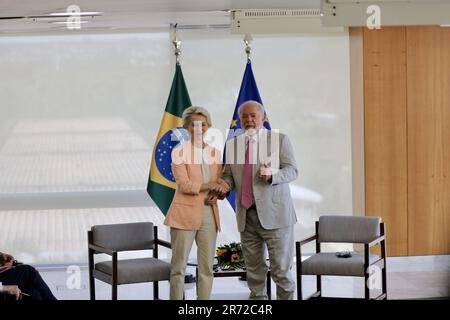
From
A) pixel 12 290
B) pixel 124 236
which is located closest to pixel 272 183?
pixel 124 236

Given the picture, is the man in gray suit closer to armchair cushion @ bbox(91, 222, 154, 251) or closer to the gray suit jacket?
the gray suit jacket

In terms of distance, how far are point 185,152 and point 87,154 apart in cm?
302

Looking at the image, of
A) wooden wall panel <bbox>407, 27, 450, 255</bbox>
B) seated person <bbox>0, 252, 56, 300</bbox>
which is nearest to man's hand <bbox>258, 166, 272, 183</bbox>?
seated person <bbox>0, 252, 56, 300</bbox>

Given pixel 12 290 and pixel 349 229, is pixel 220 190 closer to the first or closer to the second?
pixel 349 229

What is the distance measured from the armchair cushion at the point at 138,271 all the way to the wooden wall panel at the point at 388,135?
9.38 feet

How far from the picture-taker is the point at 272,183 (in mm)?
6340

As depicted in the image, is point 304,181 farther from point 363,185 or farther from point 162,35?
point 162,35

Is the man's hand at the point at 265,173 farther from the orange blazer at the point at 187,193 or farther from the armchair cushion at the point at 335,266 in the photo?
the armchair cushion at the point at 335,266

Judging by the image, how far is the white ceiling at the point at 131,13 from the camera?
24.2 ft

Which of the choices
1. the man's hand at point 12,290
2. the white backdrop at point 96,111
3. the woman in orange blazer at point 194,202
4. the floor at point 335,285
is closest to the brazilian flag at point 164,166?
the floor at point 335,285

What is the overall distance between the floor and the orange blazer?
3.54 ft

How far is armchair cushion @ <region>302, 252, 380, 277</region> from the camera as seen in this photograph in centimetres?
640
